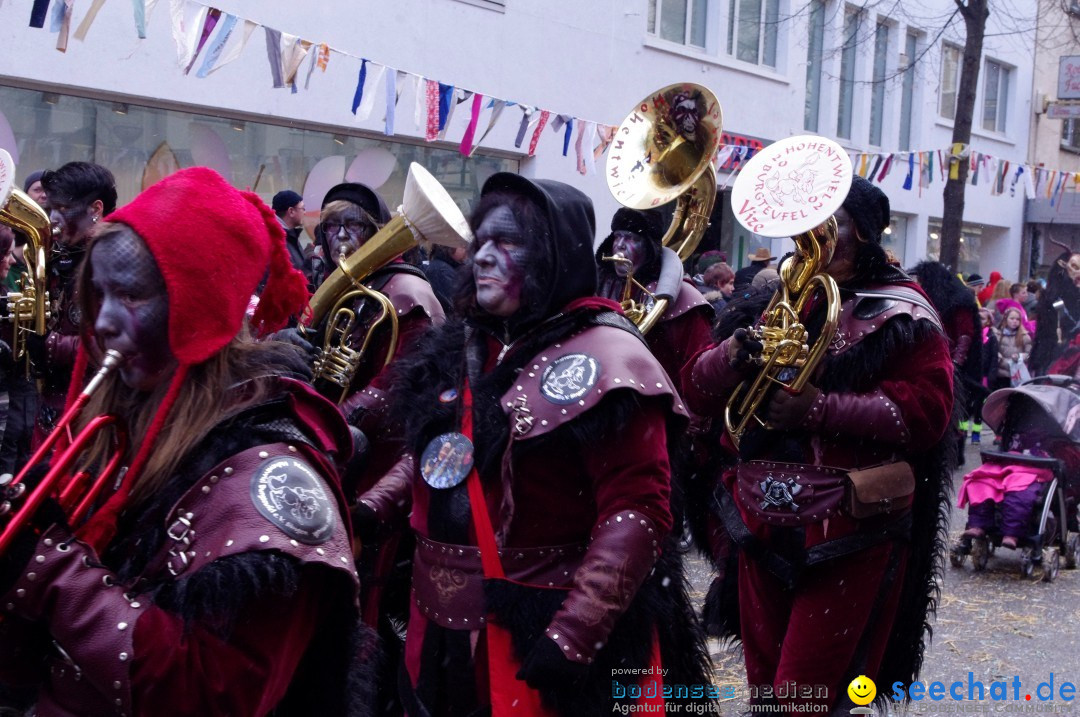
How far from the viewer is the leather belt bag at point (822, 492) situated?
11.3 ft

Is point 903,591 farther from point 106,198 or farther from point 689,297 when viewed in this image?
point 106,198

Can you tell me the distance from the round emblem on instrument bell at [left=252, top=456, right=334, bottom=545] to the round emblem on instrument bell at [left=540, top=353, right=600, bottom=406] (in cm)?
80

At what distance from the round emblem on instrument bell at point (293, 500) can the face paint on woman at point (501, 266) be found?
971 mm

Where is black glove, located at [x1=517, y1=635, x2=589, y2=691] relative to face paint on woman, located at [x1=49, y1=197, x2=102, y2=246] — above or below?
below

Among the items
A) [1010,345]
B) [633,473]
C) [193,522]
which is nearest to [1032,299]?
[1010,345]

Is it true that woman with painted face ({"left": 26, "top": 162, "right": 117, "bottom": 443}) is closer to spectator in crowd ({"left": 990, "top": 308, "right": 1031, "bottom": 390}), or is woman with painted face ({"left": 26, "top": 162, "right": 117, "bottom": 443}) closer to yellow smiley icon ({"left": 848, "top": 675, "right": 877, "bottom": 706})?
yellow smiley icon ({"left": 848, "top": 675, "right": 877, "bottom": 706})

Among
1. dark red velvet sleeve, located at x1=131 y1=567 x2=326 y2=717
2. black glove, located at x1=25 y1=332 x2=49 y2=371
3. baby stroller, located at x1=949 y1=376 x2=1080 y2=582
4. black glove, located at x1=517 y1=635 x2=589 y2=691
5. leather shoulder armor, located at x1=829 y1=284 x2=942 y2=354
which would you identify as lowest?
baby stroller, located at x1=949 y1=376 x2=1080 y2=582

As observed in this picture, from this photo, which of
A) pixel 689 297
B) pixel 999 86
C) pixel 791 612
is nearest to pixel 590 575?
pixel 791 612

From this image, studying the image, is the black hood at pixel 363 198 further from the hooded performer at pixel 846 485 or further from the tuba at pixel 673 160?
the hooded performer at pixel 846 485

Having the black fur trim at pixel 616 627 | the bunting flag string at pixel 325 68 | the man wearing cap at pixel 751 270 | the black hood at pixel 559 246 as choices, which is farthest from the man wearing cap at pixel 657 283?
the man wearing cap at pixel 751 270

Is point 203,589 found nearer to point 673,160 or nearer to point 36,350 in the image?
point 36,350

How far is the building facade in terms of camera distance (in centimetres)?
834

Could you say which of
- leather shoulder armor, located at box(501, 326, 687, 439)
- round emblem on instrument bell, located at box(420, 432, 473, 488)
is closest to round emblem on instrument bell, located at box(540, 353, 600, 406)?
leather shoulder armor, located at box(501, 326, 687, 439)

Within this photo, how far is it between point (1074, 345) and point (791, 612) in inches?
237
